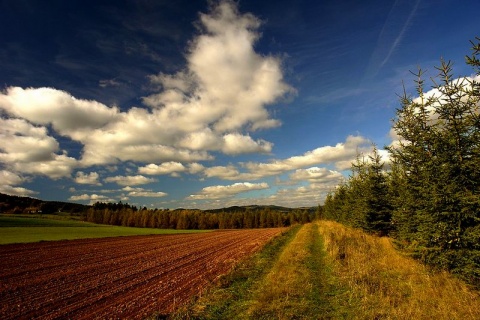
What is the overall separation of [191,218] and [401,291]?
10743cm

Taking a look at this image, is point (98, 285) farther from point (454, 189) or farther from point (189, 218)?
point (189, 218)

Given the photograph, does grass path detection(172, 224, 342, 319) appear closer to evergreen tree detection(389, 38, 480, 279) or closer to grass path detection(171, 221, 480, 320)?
grass path detection(171, 221, 480, 320)

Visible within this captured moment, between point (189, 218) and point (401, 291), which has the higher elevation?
point (189, 218)

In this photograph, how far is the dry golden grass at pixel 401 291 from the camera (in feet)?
25.7

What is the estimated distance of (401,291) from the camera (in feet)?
33.7

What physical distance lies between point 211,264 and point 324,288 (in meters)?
10.1

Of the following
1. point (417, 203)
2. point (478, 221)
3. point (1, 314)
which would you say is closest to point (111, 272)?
point (1, 314)

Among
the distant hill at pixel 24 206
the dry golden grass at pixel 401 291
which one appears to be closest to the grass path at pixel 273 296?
the dry golden grass at pixel 401 291

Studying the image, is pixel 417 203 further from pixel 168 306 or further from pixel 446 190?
pixel 168 306

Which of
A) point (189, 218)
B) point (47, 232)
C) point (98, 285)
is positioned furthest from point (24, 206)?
point (98, 285)

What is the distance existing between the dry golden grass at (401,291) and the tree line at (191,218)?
101287 millimetres

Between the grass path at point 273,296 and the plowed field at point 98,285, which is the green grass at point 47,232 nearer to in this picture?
the plowed field at point 98,285

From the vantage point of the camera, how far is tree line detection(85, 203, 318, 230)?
363ft

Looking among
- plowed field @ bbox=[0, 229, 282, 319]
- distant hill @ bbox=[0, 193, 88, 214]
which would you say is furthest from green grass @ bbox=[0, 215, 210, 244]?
distant hill @ bbox=[0, 193, 88, 214]
